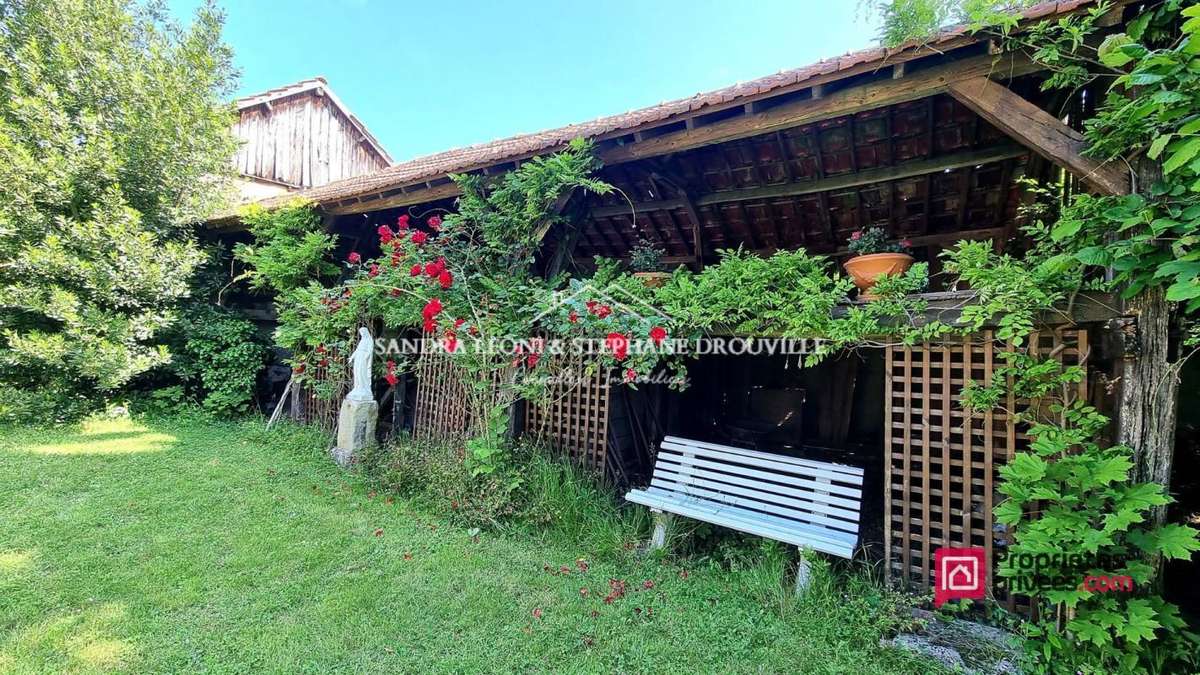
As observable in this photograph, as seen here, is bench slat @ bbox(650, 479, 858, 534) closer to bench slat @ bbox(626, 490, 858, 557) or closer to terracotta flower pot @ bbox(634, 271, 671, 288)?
bench slat @ bbox(626, 490, 858, 557)

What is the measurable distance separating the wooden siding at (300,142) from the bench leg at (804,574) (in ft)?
38.2

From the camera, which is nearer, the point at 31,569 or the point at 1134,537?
the point at 1134,537

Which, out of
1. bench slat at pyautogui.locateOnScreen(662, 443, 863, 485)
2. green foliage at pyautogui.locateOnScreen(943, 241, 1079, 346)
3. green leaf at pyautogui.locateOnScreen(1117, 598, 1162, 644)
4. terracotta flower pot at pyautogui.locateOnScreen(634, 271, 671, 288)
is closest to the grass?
bench slat at pyautogui.locateOnScreen(662, 443, 863, 485)

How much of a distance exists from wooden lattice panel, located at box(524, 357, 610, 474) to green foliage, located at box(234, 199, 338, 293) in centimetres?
338

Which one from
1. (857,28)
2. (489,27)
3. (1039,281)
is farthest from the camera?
(489,27)

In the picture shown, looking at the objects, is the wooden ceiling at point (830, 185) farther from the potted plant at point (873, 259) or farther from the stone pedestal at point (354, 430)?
the stone pedestal at point (354, 430)

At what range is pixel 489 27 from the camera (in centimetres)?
1307

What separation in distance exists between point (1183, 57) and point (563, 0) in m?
13.1

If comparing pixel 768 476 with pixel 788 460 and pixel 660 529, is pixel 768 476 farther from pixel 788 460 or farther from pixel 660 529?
pixel 660 529

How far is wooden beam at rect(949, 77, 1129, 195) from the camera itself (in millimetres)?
2092

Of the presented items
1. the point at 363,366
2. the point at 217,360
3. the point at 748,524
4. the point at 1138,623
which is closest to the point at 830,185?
the point at 748,524

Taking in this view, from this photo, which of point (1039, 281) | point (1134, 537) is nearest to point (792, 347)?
point (1039, 281)

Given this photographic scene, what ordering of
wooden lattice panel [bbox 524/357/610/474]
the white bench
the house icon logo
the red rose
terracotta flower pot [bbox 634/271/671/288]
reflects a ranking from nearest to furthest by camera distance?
the house icon logo
the white bench
the red rose
terracotta flower pot [bbox 634/271/671/288]
wooden lattice panel [bbox 524/357/610/474]

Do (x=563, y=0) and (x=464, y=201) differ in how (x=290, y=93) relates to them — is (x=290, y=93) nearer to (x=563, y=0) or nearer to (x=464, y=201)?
(x=563, y=0)
